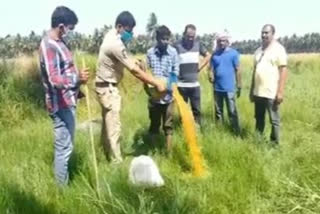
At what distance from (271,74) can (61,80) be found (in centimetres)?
320

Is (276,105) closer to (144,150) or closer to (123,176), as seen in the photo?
(144,150)

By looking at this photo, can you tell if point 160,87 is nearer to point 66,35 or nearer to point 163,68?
point 163,68

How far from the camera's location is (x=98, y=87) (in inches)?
262

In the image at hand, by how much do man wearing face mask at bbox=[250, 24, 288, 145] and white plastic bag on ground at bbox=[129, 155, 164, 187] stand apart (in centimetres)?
273

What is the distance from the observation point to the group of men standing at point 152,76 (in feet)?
17.8

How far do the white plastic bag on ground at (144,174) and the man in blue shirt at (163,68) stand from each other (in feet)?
6.11

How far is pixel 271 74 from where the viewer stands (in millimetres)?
7387

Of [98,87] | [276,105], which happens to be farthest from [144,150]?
[276,105]

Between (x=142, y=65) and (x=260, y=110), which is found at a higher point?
(x=142, y=65)

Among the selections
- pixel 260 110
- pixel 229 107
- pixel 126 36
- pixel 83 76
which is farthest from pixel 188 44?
pixel 83 76

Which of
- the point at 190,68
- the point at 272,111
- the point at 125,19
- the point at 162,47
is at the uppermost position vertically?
the point at 125,19

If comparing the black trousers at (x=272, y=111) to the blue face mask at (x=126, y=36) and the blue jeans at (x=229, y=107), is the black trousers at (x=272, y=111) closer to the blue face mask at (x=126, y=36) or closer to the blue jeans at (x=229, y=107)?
the blue jeans at (x=229, y=107)

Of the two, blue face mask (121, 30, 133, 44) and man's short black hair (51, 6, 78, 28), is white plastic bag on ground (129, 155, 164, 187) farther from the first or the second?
blue face mask (121, 30, 133, 44)

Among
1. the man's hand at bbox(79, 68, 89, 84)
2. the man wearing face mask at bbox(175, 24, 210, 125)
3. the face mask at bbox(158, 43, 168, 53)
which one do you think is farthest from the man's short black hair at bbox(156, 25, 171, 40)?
the man's hand at bbox(79, 68, 89, 84)
